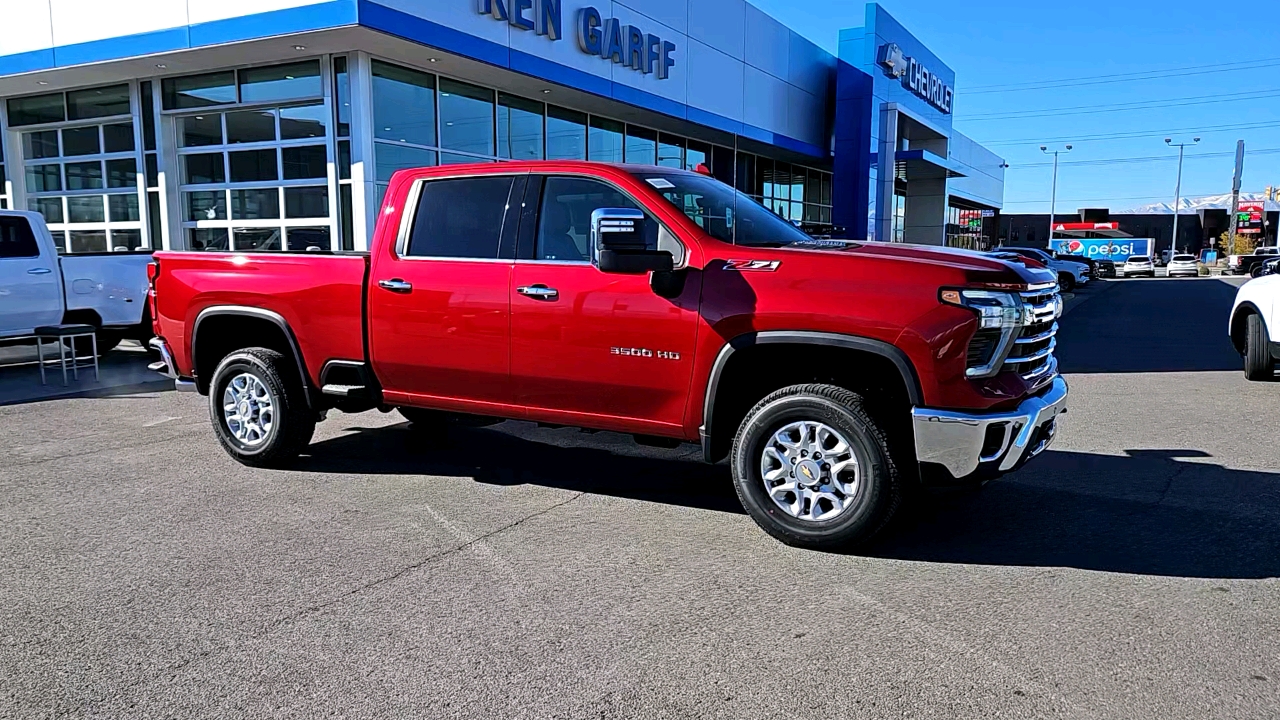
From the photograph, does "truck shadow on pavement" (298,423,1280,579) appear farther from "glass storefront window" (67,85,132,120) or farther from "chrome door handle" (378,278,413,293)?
"glass storefront window" (67,85,132,120)

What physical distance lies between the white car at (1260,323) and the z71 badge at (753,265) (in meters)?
7.67

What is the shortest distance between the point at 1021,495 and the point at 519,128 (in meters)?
14.9

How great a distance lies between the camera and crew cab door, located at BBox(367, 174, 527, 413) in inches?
218

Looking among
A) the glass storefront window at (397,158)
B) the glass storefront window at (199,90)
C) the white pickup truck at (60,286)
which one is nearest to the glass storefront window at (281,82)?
the glass storefront window at (199,90)

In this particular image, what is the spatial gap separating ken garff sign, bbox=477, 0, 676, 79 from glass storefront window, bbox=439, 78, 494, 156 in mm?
1909

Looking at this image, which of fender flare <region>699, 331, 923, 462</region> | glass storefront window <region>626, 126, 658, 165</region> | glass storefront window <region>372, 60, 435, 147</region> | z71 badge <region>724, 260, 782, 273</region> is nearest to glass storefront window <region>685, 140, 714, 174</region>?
glass storefront window <region>626, 126, 658, 165</region>

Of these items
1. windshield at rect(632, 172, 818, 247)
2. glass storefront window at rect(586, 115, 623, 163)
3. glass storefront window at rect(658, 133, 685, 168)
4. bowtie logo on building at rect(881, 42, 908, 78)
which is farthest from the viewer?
bowtie logo on building at rect(881, 42, 908, 78)

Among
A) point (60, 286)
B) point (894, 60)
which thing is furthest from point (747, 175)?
point (60, 286)

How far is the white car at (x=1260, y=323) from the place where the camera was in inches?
384

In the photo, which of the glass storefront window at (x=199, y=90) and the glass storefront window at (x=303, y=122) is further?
the glass storefront window at (x=199, y=90)

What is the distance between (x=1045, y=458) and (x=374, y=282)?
4.84 metres

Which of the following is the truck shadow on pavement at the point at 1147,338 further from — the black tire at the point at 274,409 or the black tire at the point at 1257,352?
the black tire at the point at 274,409

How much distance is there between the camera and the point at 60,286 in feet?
36.2

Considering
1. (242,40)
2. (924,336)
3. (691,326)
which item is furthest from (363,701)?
(242,40)
